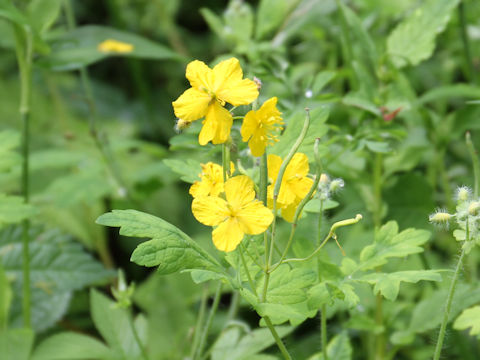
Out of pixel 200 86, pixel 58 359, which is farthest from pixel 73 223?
pixel 200 86

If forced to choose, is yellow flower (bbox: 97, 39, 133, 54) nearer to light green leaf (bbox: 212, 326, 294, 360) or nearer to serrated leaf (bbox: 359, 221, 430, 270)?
light green leaf (bbox: 212, 326, 294, 360)

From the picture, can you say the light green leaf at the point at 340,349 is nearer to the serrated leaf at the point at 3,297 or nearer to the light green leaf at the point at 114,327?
the light green leaf at the point at 114,327

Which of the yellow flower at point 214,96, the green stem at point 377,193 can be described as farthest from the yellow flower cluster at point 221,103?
the green stem at point 377,193

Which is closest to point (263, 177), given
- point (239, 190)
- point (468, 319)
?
point (239, 190)

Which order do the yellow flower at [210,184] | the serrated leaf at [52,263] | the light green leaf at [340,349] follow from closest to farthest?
the yellow flower at [210,184], the light green leaf at [340,349], the serrated leaf at [52,263]

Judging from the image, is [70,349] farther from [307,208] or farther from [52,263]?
[307,208]
